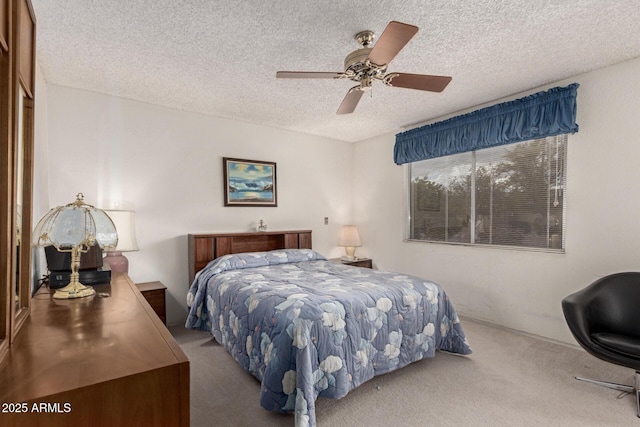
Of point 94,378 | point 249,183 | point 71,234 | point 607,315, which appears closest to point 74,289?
point 71,234

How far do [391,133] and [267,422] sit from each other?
4.13 m

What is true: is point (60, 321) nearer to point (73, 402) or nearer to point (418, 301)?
point (73, 402)

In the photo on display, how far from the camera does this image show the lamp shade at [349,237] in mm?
5117

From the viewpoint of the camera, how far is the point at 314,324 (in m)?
2.06

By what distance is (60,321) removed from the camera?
1.35 meters

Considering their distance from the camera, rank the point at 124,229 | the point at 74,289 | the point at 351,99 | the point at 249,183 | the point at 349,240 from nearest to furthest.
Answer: the point at 74,289
the point at 351,99
the point at 124,229
the point at 249,183
the point at 349,240

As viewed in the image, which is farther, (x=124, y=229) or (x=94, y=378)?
(x=124, y=229)

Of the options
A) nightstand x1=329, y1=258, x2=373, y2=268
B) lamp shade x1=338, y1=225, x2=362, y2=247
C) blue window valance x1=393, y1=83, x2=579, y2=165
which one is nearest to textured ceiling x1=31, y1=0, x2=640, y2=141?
blue window valance x1=393, y1=83, x2=579, y2=165

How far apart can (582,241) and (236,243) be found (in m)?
3.74

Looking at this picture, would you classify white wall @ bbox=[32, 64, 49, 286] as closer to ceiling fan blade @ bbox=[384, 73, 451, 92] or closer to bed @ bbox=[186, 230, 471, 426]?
bed @ bbox=[186, 230, 471, 426]

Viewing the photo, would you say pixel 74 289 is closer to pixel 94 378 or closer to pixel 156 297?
pixel 94 378

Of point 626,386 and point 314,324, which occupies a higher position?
point 314,324

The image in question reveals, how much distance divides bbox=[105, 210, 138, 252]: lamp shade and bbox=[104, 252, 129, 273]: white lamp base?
89 mm

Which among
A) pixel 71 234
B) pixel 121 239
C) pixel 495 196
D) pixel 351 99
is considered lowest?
pixel 121 239
